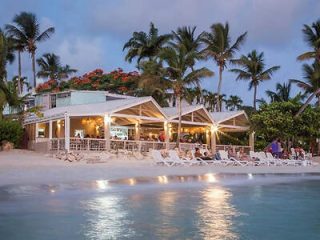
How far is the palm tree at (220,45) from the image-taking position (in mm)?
42000

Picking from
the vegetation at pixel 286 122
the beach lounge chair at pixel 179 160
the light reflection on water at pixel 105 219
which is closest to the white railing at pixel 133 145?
the beach lounge chair at pixel 179 160

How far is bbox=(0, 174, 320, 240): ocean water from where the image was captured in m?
7.45

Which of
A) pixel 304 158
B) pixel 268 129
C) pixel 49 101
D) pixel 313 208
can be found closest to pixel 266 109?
pixel 268 129

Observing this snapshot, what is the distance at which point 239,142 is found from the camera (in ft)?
132

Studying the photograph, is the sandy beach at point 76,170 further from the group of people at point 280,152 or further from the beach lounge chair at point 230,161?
the group of people at point 280,152

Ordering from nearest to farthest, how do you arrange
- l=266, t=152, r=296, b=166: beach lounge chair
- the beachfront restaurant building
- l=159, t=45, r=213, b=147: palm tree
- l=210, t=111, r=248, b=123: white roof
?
1. l=266, t=152, r=296, b=166: beach lounge chair
2. the beachfront restaurant building
3. l=159, t=45, r=213, b=147: palm tree
4. l=210, t=111, r=248, b=123: white roof

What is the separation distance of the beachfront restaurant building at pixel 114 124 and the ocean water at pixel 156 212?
14110 mm

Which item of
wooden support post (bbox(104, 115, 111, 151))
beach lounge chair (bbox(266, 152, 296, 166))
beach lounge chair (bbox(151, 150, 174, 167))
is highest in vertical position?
wooden support post (bbox(104, 115, 111, 151))

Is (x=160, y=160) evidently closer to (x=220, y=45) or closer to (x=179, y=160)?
(x=179, y=160)

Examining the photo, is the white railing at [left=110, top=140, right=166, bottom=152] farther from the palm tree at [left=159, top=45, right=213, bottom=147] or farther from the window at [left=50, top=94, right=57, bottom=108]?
the window at [left=50, top=94, right=57, bottom=108]

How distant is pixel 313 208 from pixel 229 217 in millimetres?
2581

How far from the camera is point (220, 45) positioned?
42125 millimetres

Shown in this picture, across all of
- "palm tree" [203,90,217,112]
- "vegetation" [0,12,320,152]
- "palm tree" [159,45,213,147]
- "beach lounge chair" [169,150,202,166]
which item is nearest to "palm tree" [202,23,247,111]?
"vegetation" [0,12,320,152]

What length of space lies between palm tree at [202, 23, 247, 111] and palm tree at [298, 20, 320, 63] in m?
5.12
